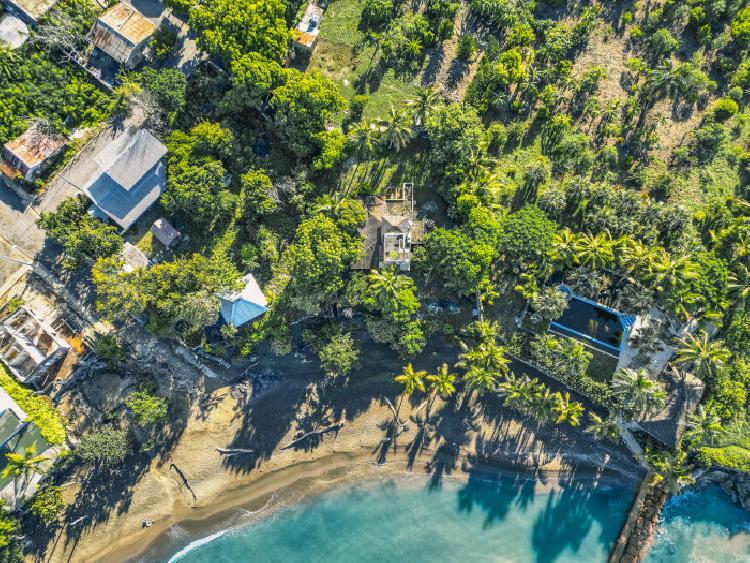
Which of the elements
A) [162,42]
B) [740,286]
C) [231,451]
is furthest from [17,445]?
[740,286]

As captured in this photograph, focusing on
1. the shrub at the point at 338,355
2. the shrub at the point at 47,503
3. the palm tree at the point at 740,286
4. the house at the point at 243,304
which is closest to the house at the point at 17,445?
the shrub at the point at 47,503

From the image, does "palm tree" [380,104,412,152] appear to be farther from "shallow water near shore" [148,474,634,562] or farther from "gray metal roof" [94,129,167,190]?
"shallow water near shore" [148,474,634,562]

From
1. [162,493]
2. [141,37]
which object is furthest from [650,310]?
[141,37]

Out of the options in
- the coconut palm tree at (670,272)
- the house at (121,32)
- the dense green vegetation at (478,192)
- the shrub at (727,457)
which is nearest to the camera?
the coconut palm tree at (670,272)

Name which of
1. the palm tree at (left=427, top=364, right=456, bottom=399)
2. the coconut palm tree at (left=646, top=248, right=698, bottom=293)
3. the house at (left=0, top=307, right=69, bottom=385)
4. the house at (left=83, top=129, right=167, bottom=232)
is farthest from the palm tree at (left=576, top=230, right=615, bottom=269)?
the house at (left=0, top=307, right=69, bottom=385)

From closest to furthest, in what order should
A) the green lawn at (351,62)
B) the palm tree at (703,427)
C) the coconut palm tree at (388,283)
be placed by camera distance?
1. the coconut palm tree at (388,283)
2. the palm tree at (703,427)
3. the green lawn at (351,62)

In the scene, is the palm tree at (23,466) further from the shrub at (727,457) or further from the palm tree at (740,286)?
the palm tree at (740,286)

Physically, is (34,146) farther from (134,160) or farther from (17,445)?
(17,445)
